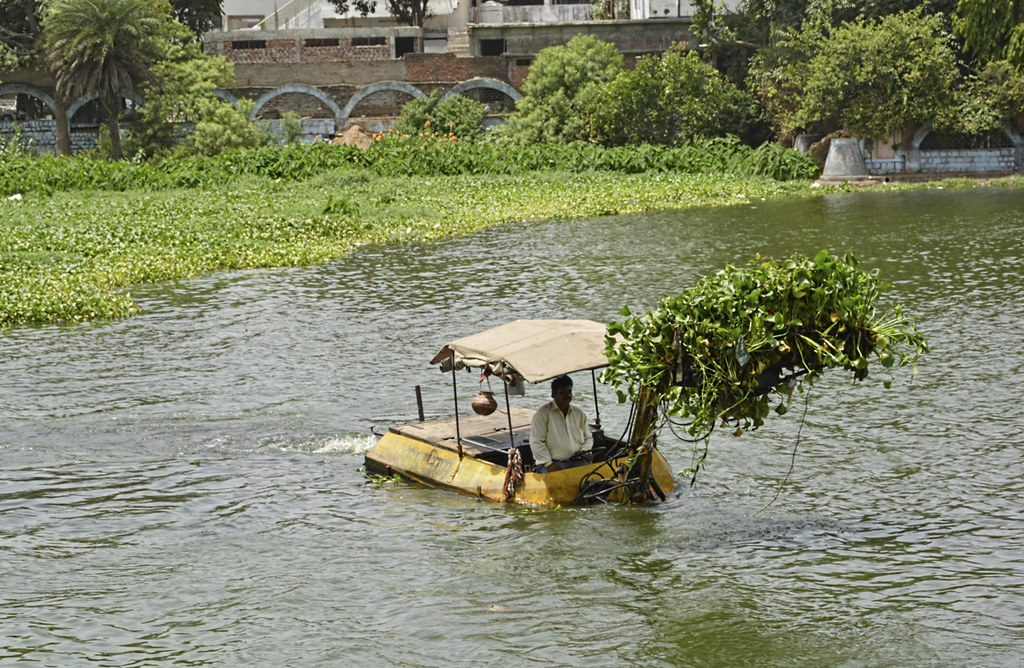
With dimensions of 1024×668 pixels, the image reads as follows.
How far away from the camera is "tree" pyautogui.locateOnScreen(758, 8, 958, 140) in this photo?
44781 millimetres

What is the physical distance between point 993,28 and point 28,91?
42.7 m

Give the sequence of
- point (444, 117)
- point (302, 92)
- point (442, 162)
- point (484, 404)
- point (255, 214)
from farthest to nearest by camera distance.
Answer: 1. point (302, 92)
2. point (444, 117)
3. point (442, 162)
4. point (255, 214)
5. point (484, 404)

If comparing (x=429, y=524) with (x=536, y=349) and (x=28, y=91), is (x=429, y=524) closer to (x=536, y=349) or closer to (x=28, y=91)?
(x=536, y=349)

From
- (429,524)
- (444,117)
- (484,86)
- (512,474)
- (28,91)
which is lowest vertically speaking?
(429,524)

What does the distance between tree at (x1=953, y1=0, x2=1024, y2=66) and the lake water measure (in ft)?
84.2

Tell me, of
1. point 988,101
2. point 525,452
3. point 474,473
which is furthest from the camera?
point 988,101

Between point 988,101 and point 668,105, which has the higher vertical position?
point 668,105

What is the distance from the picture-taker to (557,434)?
11922 millimetres

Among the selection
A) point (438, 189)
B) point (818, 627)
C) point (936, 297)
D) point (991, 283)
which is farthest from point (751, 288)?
point (438, 189)

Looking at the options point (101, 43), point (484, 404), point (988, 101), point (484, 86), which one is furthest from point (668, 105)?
point (484, 404)

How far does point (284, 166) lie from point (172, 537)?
3578 cm

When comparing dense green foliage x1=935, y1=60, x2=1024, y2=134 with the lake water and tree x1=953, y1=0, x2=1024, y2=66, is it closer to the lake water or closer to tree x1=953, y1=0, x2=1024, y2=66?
tree x1=953, y1=0, x2=1024, y2=66

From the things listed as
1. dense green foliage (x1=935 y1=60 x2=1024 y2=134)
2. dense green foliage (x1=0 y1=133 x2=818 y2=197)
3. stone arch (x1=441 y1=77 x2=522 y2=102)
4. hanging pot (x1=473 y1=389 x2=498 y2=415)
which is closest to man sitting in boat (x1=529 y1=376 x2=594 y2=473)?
hanging pot (x1=473 y1=389 x2=498 y2=415)

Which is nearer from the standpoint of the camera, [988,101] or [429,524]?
[429,524]
